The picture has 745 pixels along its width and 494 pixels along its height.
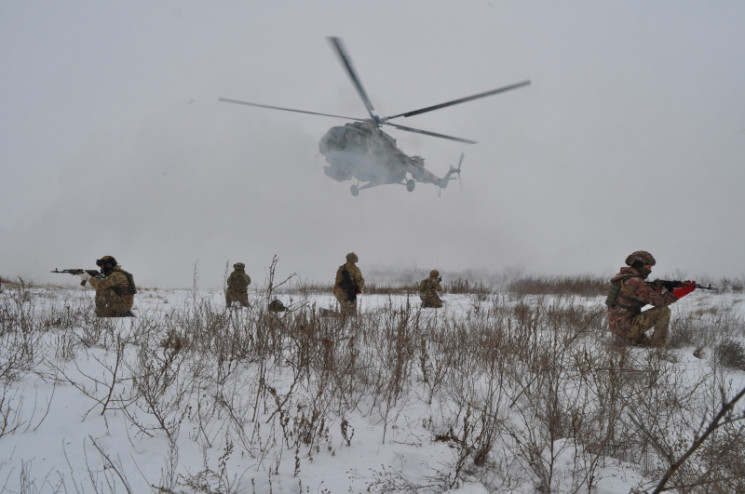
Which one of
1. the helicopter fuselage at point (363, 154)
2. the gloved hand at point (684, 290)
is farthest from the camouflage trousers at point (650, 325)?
the helicopter fuselage at point (363, 154)

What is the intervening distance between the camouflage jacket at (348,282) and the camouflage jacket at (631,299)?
4.39m

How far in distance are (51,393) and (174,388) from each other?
751mm

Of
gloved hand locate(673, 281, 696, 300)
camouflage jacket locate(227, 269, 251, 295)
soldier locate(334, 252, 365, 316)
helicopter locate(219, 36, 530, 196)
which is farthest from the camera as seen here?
helicopter locate(219, 36, 530, 196)

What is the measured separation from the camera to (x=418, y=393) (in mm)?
2834

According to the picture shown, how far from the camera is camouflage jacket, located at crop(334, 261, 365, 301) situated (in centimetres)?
702

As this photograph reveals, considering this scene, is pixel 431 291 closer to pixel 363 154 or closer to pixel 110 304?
pixel 363 154

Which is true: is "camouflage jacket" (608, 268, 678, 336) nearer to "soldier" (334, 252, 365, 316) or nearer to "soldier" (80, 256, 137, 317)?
"soldier" (334, 252, 365, 316)

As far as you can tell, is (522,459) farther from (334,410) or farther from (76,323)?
(76,323)

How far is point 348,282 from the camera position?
702 cm

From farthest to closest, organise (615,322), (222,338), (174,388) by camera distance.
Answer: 1. (615,322)
2. (222,338)
3. (174,388)

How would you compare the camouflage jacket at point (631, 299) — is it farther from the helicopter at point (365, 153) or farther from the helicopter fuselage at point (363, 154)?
the helicopter fuselage at point (363, 154)

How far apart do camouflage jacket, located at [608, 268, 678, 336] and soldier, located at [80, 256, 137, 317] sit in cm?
765

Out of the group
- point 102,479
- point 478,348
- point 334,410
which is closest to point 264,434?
point 334,410

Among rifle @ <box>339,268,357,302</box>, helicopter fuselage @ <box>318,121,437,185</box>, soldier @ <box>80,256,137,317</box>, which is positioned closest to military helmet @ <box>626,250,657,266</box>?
rifle @ <box>339,268,357,302</box>
